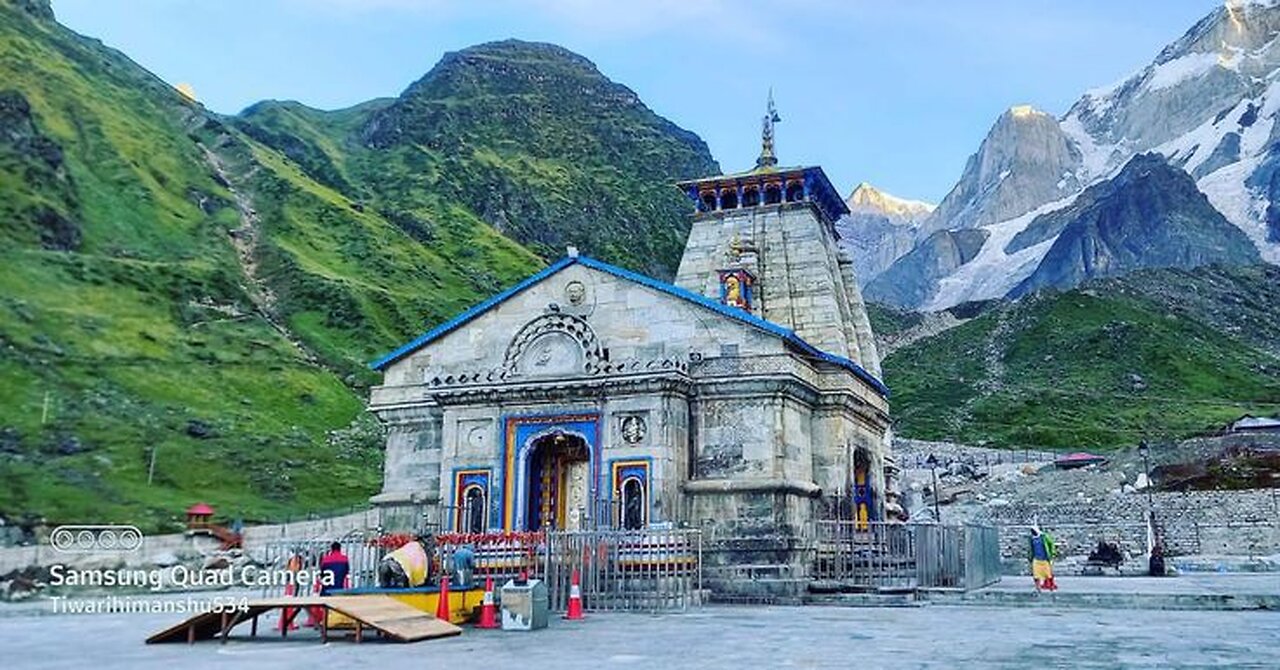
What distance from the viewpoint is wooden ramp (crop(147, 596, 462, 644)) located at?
13.9m

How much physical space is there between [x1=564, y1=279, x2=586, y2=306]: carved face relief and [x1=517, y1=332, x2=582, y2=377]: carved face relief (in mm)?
1053

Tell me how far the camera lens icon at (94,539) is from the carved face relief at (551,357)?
16647 mm

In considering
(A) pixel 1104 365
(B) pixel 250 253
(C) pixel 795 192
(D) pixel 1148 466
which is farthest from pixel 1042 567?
(A) pixel 1104 365

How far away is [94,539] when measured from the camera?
36250mm

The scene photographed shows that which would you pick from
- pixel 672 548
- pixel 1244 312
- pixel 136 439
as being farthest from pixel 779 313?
pixel 1244 312

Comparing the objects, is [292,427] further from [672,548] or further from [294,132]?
[294,132]

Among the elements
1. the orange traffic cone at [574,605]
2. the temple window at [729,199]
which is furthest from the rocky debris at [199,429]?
the orange traffic cone at [574,605]

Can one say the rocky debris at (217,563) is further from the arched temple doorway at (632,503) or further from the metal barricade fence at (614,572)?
the metal barricade fence at (614,572)

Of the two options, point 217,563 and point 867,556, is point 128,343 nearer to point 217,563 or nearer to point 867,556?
point 217,563

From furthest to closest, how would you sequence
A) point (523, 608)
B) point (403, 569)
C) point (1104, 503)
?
1. point (1104, 503)
2. point (403, 569)
3. point (523, 608)

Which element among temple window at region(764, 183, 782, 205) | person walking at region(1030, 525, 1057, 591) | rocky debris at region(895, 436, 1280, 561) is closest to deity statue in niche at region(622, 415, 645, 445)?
Answer: person walking at region(1030, 525, 1057, 591)

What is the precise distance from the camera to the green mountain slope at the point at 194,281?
176ft

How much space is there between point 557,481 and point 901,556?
8718mm

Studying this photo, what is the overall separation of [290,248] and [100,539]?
71.9 metres
